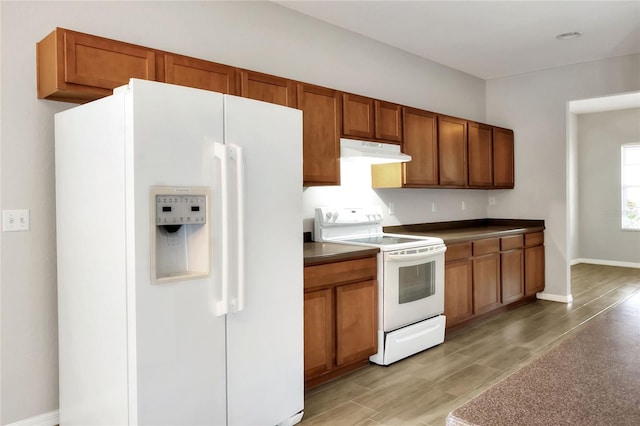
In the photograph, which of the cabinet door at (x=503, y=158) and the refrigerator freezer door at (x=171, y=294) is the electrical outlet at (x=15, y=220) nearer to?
the refrigerator freezer door at (x=171, y=294)

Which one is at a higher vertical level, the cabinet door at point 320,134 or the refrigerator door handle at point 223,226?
the cabinet door at point 320,134

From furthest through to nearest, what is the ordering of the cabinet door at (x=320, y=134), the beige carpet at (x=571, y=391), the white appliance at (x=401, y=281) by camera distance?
the white appliance at (x=401, y=281) < the cabinet door at (x=320, y=134) < the beige carpet at (x=571, y=391)

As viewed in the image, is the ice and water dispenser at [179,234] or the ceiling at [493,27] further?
the ceiling at [493,27]

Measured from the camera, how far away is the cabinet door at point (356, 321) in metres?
3.14

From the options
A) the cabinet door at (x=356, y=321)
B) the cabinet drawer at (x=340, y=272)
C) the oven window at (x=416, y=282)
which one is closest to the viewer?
the cabinet drawer at (x=340, y=272)

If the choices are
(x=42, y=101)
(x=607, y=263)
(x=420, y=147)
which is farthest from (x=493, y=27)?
(x=607, y=263)

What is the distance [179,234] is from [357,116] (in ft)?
6.73

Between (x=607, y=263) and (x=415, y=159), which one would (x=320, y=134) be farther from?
(x=607, y=263)

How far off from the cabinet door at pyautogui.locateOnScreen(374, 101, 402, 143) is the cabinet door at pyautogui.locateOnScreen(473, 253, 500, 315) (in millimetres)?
1477

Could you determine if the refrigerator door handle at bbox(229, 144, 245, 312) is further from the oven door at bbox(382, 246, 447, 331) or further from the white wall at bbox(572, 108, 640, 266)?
the white wall at bbox(572, 108, 640, 266)

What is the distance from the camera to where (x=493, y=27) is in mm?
4133

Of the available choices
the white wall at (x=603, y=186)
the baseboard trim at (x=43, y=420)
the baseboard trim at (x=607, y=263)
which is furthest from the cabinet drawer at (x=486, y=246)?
the white wall at (x=603, y=186)

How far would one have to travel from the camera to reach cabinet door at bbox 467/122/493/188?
16.8 ft

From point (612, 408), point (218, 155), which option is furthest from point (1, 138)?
point (612, 408)
